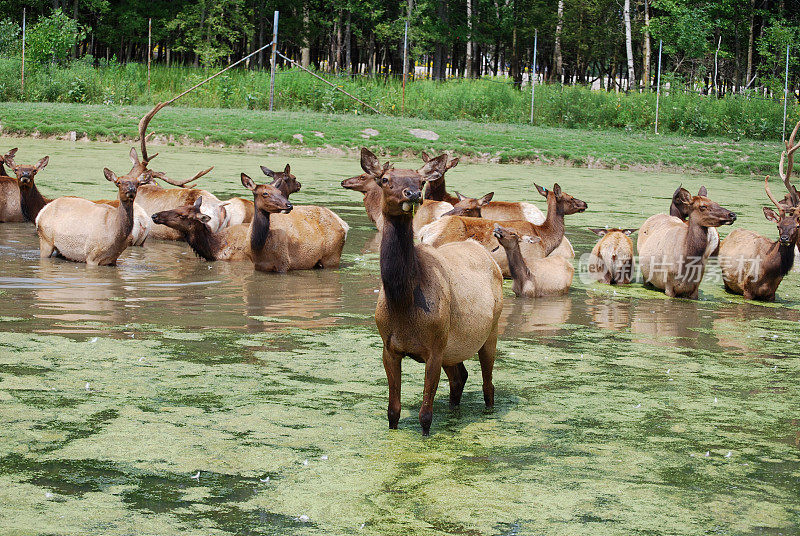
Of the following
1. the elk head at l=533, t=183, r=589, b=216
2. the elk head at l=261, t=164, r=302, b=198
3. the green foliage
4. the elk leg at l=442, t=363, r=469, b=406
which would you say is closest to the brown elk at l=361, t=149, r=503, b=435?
the elk leg at l=442, t=363, r=469, b=406

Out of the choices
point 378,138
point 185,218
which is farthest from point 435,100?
point 185,218

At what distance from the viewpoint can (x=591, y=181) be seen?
22.1 metres

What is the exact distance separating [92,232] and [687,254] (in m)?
6.41

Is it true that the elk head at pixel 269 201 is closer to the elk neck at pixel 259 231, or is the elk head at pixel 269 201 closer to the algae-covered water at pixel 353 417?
the elk neck at pixel 259 231

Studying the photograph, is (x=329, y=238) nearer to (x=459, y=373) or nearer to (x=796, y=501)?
(x=459, y=373)

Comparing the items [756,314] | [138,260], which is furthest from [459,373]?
[138,260]

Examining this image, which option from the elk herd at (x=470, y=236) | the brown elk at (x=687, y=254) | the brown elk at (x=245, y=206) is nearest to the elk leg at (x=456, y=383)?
the elk herd at (x=470, y=236)

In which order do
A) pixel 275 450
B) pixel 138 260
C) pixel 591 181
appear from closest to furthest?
1. pixel 275 450
2. pixel 138 260
3. pixel 591 181

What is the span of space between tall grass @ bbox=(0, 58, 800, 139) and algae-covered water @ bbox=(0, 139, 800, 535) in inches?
808

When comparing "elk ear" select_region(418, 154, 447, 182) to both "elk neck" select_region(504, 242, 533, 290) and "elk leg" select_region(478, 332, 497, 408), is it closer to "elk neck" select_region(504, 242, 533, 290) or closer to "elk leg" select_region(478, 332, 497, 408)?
"elk leg" select_region(478, 332, 497, 408)

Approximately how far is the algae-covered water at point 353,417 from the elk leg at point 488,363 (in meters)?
0.14

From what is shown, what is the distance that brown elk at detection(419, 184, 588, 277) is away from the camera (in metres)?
11.1

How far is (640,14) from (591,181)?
3619 cm

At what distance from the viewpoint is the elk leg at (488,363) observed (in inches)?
248
